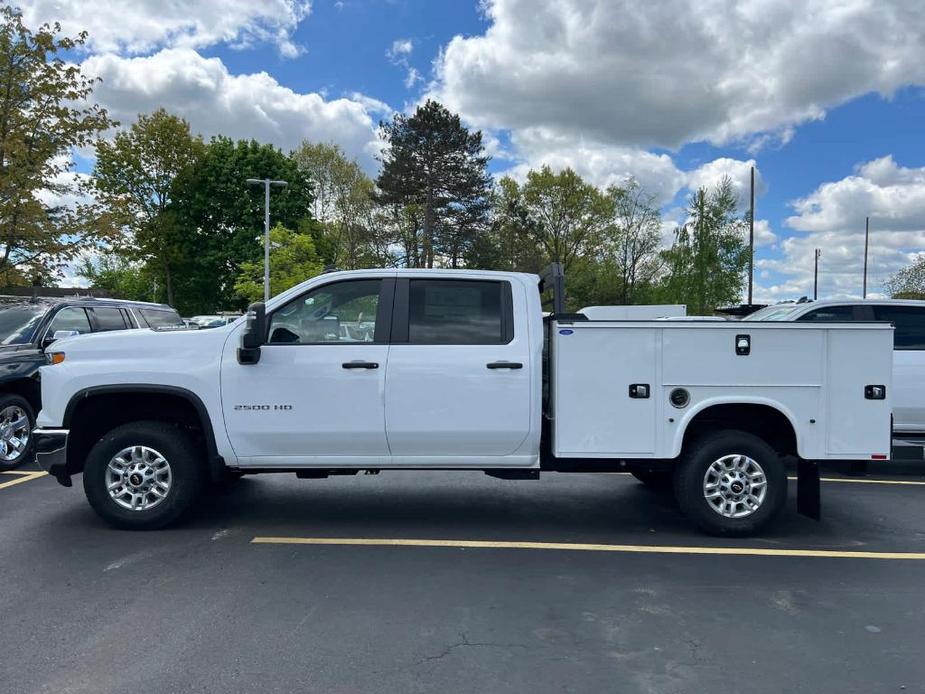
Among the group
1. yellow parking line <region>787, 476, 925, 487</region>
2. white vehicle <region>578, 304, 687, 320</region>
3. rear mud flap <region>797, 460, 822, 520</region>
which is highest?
white vehicle <region>578, 304, 687, 320</region>

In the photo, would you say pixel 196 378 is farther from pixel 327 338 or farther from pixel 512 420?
pixel 512 420

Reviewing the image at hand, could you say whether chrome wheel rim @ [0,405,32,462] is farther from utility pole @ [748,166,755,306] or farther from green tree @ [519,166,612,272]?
green tree @ [519,166,612,272]

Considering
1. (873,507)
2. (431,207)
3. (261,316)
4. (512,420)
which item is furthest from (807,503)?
(431,207)

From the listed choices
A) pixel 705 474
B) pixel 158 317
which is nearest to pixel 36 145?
pixel 158 317

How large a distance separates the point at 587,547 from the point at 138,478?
3.56 metres

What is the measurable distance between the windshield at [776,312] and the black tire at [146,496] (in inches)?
267

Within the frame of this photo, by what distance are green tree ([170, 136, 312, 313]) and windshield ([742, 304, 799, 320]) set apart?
3557 cm

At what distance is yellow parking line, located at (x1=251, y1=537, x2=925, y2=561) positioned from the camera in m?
5.07

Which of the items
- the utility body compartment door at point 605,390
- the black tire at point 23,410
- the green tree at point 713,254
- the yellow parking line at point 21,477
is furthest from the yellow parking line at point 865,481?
the green tree at point 713,254

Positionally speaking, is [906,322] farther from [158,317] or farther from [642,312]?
[158,317]

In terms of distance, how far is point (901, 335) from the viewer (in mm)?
7754

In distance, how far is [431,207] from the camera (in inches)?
1586

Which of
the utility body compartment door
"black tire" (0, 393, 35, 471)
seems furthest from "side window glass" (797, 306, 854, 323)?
"black tire" (0, 393, 35, 471)

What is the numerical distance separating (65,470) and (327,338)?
7.65 ft
